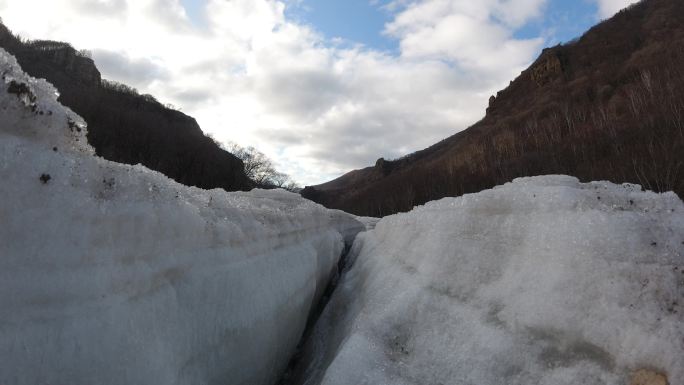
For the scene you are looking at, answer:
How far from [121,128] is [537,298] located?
34625 mm

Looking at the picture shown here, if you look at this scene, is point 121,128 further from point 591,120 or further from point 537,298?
point 537,298

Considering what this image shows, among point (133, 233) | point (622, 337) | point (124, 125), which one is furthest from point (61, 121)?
point (124, 125)

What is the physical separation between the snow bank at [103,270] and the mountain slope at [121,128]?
26443 millimetres

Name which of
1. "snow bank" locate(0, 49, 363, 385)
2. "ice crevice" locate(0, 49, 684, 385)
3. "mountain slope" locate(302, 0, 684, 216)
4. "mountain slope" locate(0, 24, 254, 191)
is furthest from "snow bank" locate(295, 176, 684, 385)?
"mountain slope" locate(0, 24, 254, 191)

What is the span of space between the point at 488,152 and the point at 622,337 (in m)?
39.6

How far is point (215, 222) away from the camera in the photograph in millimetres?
3303

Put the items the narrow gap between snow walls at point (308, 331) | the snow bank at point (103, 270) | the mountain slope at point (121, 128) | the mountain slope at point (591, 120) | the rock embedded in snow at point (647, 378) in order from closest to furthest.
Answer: the rock embedded in snow at point (647, 378), the snow bank at point (103, 270), the narrow gap between snow walls at point (308, 331), the mountain slope at point (591, 120), the mountain slope at point (121, 128)

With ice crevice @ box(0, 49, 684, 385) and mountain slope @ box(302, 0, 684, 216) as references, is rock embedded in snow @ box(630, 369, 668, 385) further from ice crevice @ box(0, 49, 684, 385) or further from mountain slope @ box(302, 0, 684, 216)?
mountain slope @ box(302, 0, 684, 216)

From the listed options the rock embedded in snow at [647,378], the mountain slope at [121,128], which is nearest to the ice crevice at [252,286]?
the rock embedded in snow at [647,378]

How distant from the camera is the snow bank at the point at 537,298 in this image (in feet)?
6.28

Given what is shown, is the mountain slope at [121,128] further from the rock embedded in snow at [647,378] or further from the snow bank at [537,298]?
the rock embedded in snow at [647,378]

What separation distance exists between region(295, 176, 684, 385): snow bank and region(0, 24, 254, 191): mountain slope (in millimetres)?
27219

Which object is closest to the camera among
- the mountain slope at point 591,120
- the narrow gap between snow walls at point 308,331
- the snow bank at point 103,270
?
the snow bank at point 103,270

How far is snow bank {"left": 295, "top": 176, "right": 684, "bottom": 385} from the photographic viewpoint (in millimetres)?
1915
